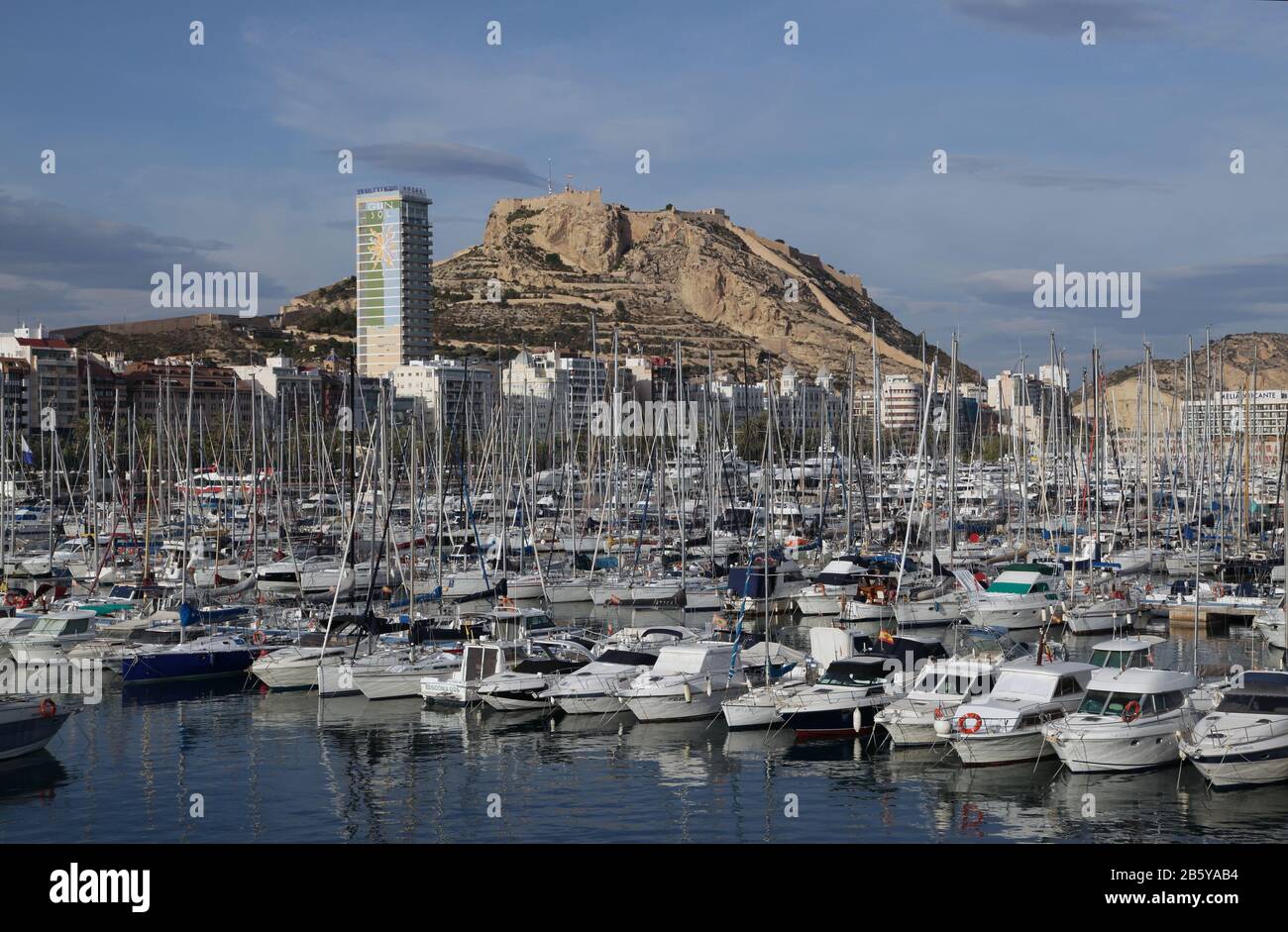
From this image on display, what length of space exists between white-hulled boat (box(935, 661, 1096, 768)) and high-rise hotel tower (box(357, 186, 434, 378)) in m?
158

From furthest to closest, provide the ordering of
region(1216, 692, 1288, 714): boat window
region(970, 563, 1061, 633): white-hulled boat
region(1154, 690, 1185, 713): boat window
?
region(970, 563, 1061, 633): white-hulled boat < region(1154, 690, 1185, 713): boat window < region(1216, 692, 1288, 714): boat window

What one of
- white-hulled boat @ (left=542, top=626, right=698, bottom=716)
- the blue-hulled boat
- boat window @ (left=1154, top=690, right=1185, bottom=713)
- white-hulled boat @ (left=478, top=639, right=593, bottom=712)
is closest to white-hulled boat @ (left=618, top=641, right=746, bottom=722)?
white-hulled boat @ (left=542, top=626, right=698, bottom=716)

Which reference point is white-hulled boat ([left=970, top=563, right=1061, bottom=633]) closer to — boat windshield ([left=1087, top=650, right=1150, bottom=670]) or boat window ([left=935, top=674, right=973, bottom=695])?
boat windshield ([left=1087, top=650, right=1150, bottom=670])

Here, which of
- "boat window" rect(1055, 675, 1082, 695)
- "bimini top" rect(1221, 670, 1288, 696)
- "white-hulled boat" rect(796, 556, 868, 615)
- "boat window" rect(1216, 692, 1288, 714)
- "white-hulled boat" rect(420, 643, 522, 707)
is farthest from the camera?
"white-hulled boat" rect(796, 556, 868, 615)

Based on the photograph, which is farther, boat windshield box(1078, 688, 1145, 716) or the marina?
boat windshield box(1078, 688, 1145, 716)

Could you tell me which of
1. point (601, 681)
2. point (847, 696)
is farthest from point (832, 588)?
point (847, 696)

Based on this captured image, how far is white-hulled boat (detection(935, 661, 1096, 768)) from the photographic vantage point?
18.2 meters

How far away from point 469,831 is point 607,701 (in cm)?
639

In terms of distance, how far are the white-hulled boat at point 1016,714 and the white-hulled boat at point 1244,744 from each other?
6.31 ft

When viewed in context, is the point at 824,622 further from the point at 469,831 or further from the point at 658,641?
the point at 469,831

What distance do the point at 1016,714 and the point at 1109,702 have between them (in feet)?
4.06

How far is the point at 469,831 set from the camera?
53.0 feet
